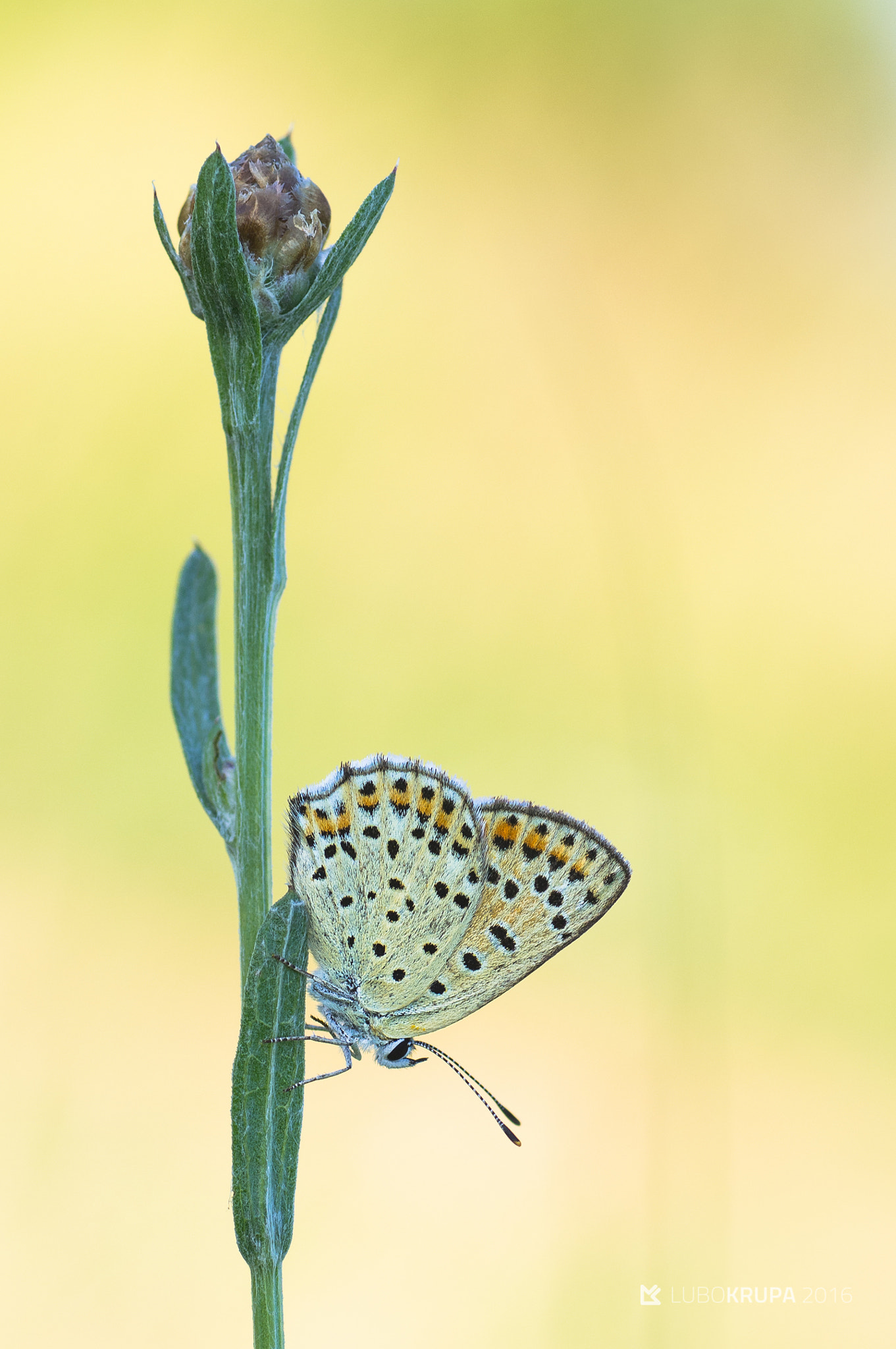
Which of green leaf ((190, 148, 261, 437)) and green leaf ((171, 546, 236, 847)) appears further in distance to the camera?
green leaf ((171, 546, 236, 847))

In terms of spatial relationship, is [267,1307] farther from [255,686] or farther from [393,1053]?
[255,686]

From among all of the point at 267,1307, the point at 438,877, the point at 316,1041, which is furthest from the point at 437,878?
the point at 267,1307

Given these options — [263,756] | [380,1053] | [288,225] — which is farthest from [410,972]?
[288,225]

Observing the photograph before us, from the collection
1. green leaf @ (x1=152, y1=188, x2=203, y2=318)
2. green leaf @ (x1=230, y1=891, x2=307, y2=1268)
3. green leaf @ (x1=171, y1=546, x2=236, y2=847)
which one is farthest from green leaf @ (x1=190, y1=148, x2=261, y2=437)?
green leaf @ (x1=230, y1=891, x2=307, y2=1268)

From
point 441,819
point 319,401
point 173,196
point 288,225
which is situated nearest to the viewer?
point 288,225

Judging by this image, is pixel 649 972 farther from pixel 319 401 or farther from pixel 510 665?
pixel 319 401

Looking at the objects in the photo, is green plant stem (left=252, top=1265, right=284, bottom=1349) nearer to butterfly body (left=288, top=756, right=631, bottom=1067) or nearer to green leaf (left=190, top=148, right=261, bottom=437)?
butterfly body (left=288, top=756, right=631, bottom=1067)

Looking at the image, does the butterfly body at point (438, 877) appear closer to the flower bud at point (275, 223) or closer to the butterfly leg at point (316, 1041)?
the butterfly leg at point (316, 1041)
